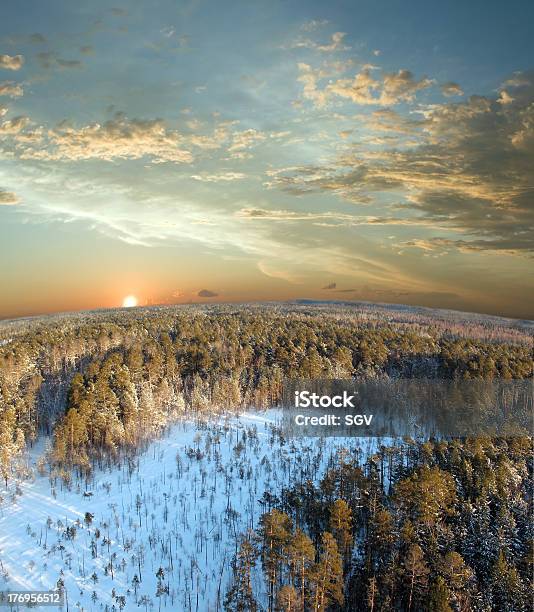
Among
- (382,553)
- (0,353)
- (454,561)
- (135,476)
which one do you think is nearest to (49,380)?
(0,353)

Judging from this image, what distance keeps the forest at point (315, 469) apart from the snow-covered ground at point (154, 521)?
64 cm

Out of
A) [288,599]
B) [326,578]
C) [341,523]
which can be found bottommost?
[288,599]

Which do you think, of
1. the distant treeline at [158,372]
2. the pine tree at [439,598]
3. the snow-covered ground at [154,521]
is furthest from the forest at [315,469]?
the snow-covered ground at [154,521]

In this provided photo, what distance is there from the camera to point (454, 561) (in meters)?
32.1

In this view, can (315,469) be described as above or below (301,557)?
below

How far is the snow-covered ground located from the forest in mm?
638

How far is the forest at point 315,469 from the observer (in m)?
32.9

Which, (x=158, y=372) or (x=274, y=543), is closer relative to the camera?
(x=274, y=543)

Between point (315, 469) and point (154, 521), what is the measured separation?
20.7 m

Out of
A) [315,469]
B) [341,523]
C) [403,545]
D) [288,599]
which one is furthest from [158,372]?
[288,599]

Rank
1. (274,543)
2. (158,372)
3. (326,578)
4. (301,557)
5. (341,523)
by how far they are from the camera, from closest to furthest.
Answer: (326,578), (301,557), (274,543), (341,523), (158,372)

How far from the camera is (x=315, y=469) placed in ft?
190

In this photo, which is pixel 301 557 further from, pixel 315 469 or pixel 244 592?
pixel 315 469

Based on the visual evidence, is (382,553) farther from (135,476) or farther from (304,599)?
(135,476)
